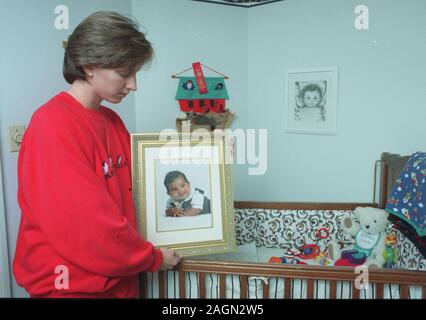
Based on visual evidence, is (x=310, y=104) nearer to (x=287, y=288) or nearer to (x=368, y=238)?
(x=368, y=238)

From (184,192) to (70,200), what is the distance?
1.60 ft

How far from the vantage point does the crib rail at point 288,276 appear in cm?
127

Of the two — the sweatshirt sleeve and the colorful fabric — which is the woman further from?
the colorful fabric

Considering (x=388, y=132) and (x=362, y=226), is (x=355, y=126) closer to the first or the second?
(x=388, y=132)

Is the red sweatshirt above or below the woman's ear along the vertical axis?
below

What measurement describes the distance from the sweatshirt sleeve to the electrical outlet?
51 cm

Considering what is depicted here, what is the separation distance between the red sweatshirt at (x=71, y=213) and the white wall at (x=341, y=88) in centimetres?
150

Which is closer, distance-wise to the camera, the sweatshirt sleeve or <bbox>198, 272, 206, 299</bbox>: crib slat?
the sweatshirt sleeve

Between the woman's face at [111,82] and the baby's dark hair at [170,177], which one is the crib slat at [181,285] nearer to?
the baby's dark hair at [170,177]

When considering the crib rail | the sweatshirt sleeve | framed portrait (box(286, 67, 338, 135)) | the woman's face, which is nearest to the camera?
the sweatshirt sleeve

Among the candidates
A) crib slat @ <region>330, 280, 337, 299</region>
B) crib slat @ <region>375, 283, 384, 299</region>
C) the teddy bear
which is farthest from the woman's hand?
the teddy bear

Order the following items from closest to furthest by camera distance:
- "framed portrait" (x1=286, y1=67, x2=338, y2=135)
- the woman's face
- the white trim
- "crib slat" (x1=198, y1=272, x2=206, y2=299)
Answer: the woman's face → "crib slat" (x1=198, y1=272, x2=206, y2=299) → the white trim → "framed portrait" (x1=286, y1=67, x2=338, y2=135)

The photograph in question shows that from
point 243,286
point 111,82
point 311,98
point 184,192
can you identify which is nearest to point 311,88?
point 311,98

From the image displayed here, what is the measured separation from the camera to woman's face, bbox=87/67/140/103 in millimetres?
1105
